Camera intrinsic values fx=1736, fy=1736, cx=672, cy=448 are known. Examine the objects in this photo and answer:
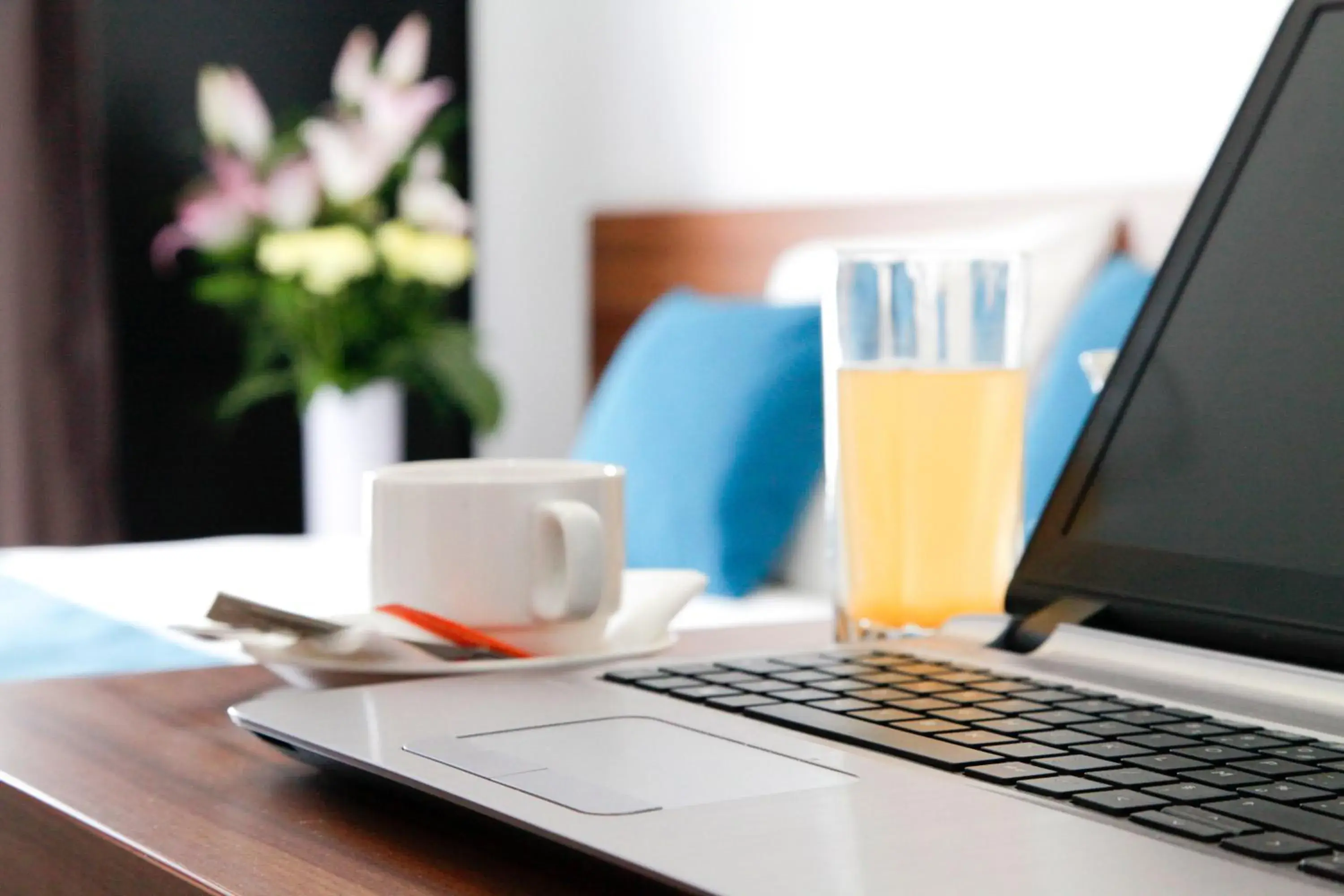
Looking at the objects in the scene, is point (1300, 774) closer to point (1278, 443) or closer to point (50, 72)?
point (1278, 443)

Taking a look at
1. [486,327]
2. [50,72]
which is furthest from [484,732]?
[486,327]

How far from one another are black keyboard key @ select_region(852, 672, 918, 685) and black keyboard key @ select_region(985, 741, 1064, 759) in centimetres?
12

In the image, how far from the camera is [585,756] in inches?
21.2

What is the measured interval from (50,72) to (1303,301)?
3.08 meters

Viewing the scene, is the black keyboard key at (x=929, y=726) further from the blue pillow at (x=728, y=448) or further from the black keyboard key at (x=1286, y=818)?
the blue pillow at (x=728, y=448)

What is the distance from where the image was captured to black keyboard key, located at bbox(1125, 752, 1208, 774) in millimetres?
502

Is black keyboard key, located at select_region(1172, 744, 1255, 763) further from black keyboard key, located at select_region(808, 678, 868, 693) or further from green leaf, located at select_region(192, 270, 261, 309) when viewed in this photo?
green leaf, located at select_region(192, 270, 261, 309)

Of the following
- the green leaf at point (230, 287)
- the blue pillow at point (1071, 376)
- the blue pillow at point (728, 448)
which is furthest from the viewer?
the green leaf at point (230, 287)

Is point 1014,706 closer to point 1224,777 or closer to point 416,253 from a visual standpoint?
point 1224,777

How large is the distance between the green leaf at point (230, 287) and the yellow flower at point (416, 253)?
0.25 m

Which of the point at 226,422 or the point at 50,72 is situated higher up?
the point at 50,72

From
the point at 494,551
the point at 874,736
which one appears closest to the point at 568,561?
the point at 494,551

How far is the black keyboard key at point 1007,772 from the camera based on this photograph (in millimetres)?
498

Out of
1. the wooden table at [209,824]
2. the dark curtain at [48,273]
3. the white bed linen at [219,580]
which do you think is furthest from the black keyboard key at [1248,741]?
the dark curtain at [48,273]
